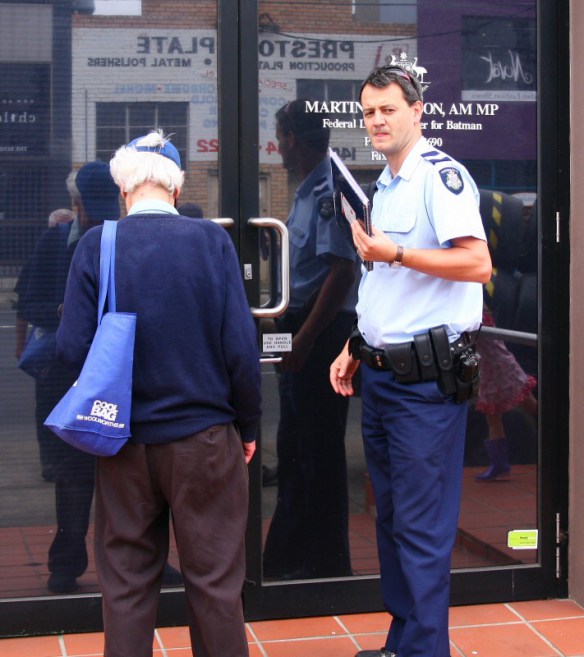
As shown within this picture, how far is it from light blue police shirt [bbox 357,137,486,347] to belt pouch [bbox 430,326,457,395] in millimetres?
54

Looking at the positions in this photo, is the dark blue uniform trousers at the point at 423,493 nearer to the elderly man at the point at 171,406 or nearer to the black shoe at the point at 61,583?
the elderly man at the point at 171,406

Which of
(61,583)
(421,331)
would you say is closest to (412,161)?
(421,331)

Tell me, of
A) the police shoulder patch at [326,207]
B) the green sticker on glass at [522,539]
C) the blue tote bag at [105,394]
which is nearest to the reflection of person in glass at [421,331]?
the police shoulder patch at [326,207]

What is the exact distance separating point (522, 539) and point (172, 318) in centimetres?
205

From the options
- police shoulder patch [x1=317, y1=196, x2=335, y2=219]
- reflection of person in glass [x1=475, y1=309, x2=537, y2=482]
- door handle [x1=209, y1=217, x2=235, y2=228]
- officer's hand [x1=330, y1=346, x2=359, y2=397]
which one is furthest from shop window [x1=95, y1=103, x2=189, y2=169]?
reflection of person in glass [x1=475, y1=309, x2=537, y2=482]

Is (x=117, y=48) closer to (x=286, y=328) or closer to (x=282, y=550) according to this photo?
(x=286, y=328)

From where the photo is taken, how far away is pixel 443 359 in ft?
10.4

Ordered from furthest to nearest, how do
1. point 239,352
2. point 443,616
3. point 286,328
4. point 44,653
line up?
point 286,328 → point 44,653 → point 443,616 → point 239,352

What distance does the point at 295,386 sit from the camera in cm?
403

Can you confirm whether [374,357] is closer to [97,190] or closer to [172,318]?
[172,318]

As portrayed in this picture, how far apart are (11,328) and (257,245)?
3.03ft

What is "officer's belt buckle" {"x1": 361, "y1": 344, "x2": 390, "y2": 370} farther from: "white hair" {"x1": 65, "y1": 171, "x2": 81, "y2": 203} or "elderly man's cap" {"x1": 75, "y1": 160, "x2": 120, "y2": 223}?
"white hair" {"x1": 65, "y1": 171, "x2": 81, "y2": 203}

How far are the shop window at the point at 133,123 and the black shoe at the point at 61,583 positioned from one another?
4.92 ft

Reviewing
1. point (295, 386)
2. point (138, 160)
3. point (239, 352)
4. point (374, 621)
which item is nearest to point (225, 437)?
point (239, 352)
